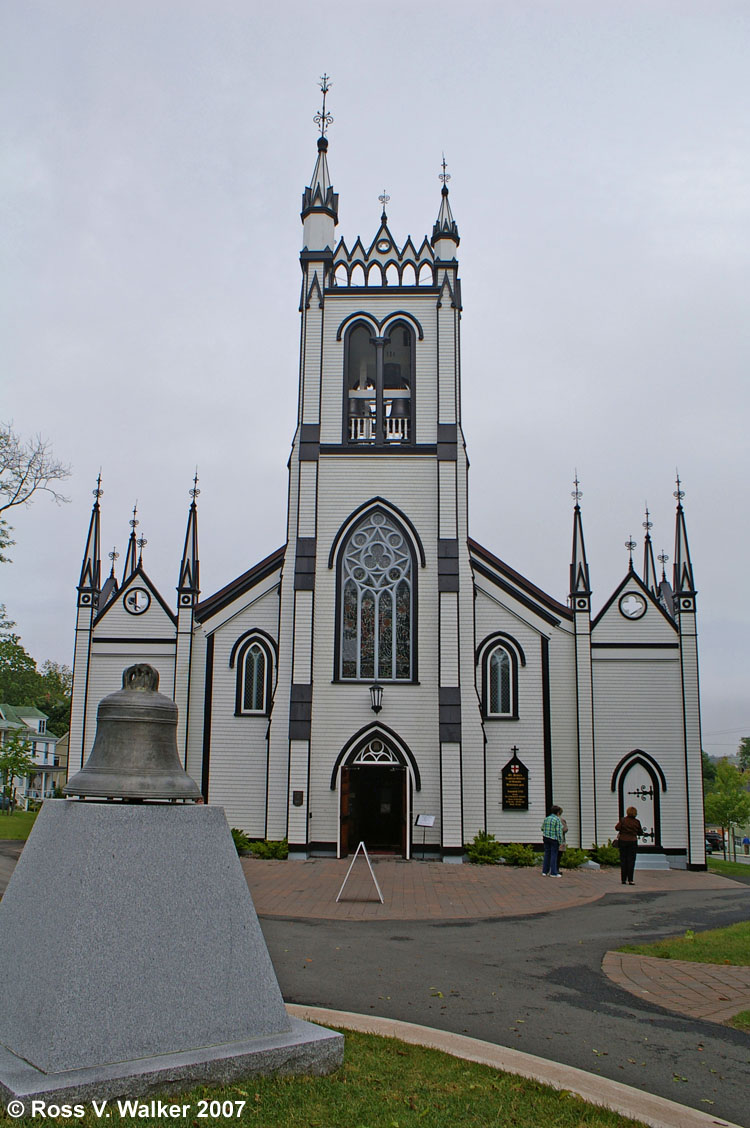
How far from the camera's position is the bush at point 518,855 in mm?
22031

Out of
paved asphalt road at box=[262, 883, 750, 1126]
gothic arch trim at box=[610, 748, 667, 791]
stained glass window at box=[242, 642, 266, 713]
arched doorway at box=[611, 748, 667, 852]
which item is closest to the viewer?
paved asphalt road at box=[262, 883, 750, 1126]

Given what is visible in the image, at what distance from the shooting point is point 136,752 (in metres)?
6.40

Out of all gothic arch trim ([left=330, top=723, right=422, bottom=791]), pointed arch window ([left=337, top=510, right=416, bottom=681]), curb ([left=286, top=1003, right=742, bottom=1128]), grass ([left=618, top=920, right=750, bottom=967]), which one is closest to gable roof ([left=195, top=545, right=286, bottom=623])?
pointed arch window ([left=337, top=510, right=416, bottom=681])

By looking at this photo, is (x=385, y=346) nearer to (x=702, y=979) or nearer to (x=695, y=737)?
(x=695, y=737)

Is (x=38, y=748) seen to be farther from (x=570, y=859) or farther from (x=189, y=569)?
(x=570, y=859)

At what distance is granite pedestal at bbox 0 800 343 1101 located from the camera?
208 inches

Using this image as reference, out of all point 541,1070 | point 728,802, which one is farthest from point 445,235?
point 728,802

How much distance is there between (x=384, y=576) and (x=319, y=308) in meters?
8.44

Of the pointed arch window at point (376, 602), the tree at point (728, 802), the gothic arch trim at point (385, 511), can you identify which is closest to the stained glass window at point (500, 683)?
the pointed arch window at point (376, 602)

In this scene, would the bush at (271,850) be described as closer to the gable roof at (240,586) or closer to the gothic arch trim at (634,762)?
the gable roof at (240,586)

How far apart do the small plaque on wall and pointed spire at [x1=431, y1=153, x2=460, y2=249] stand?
15360 millimetres

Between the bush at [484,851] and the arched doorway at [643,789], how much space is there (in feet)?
12.2

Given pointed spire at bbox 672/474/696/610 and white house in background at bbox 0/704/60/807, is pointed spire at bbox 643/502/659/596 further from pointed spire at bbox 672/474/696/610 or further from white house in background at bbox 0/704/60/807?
white house in background at bbox 0/704/60/807

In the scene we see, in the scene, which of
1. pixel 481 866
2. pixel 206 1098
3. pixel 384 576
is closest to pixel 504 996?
pixel 206 1098
